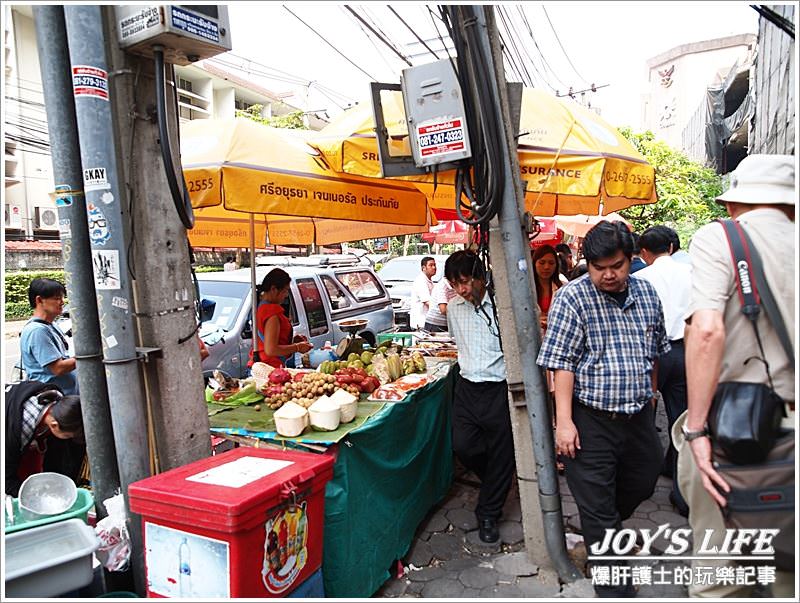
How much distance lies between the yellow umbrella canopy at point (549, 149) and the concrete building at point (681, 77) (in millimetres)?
34792

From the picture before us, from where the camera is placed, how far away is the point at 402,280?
14.4 m

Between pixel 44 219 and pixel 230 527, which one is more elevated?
pixel 44 219

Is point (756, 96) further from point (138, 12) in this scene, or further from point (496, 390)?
A: point (138, 12)

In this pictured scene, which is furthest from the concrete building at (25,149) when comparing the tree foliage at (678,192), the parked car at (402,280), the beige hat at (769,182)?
the beige hat at (769,182)

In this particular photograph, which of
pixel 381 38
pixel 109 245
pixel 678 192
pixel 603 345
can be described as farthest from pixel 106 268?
pixel 678 192

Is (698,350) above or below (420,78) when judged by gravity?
below

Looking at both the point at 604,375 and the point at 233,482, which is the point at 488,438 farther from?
the point at 233,482

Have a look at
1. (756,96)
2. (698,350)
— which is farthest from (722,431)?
(756,96)

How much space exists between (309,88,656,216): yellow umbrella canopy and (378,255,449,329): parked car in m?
7.22

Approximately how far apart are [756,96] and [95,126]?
7.35m

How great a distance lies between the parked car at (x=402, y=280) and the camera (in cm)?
1179

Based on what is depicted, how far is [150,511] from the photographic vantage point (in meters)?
2.16

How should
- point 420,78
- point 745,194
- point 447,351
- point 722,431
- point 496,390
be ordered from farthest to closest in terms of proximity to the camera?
point 447,351 → point 496,390 → point 420,78 → point 745,194 → point 722,431

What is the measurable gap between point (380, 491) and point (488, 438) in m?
0.95
